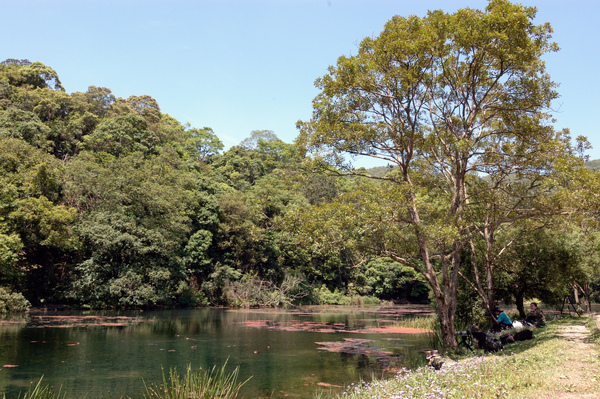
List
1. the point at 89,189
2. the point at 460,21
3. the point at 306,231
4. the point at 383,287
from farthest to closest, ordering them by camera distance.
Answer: the point at 383,287, the point at 89,189, the point at 306,231, the point at 460,21

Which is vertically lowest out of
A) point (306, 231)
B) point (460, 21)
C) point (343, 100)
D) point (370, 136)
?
point (306, 231)

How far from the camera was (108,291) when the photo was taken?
32562mm

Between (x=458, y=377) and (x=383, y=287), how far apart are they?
51.6 meters

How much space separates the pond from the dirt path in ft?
15.4

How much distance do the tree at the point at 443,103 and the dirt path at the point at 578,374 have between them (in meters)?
4.15

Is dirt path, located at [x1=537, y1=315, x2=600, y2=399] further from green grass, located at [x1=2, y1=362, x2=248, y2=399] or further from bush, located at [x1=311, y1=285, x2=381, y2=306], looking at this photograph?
bush, located at [x1=311, y1=285, x2=381, y2=306]

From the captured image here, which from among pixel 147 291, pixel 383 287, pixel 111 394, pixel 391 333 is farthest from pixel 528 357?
pixel 383 287

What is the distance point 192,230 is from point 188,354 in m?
29.7

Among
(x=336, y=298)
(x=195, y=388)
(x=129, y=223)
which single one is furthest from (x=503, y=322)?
(x=336, y=298)

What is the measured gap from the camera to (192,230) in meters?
43.2

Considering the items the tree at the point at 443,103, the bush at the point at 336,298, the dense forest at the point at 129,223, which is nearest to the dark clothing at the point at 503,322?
the tree at the point at 443,103

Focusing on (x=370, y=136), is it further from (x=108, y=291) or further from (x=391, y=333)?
(x=108, y=291)

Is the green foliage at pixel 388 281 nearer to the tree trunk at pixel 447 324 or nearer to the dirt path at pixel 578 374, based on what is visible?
the tree trunk at pixel 447 324

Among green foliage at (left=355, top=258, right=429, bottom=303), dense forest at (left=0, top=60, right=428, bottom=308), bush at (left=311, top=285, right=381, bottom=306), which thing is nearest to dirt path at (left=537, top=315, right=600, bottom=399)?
dense forest at (left=0, top=60, right=428, bottom=308)
